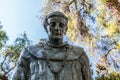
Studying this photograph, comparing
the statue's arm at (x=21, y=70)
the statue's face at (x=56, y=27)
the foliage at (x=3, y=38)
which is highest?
the statue's face at (x=56, y=27)

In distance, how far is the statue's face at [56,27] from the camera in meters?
4.98

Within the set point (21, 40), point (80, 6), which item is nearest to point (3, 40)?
point (21, 40)

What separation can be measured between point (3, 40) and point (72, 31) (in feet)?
21.2

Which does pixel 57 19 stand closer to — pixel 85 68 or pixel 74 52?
pixel 74 52

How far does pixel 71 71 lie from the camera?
4.83m

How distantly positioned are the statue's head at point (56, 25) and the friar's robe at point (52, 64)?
175 millimetres

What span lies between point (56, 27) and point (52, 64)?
0.44 meters

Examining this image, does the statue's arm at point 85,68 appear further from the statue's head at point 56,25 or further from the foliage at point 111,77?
the foliage at point 111,77

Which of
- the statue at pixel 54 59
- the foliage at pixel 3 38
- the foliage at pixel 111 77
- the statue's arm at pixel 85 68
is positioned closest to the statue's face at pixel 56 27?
the statue at pixel 54 59

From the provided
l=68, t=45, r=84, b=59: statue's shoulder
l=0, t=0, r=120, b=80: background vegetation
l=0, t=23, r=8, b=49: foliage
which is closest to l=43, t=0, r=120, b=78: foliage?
l=0, t=0, r=120, b=80: background vegetation

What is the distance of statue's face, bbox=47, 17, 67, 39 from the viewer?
4.98m

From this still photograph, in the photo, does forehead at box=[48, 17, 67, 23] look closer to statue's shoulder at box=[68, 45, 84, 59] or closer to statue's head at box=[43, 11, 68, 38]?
statue's head at box=[43, 11, 68, 38]

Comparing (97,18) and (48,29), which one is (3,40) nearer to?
(97,18)

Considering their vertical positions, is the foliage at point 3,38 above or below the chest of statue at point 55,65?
below
